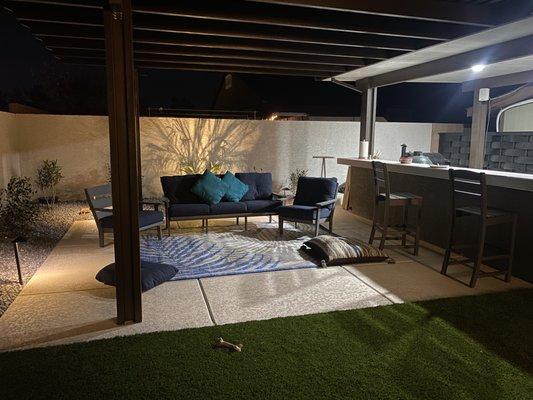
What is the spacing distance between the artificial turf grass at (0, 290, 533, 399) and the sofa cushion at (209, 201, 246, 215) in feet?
10.1

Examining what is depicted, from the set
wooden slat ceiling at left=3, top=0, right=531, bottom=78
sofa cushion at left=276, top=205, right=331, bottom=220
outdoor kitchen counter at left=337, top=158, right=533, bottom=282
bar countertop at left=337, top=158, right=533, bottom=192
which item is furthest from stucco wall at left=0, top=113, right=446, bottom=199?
sofa cushion at left=276, top=205, right=331, bottom=220

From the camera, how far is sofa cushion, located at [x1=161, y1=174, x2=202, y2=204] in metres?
6.43

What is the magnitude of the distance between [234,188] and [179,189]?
857 mm

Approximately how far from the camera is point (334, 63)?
6688mm

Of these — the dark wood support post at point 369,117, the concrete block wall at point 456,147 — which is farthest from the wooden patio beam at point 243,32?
the concrete block wall at point 456,147

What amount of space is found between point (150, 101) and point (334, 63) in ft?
46.3

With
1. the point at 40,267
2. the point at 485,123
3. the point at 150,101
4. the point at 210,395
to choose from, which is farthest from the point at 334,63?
the point at 150,101

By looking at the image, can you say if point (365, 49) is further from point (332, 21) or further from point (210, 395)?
point (210, 395)

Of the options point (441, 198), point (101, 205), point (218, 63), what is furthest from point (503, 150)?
point (101, 205)

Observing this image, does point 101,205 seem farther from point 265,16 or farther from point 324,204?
point 265,16

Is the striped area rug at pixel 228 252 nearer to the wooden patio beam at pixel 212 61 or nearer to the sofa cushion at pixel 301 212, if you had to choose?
the sofa cushion at pixel 301 212

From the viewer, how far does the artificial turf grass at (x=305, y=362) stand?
2391 mm

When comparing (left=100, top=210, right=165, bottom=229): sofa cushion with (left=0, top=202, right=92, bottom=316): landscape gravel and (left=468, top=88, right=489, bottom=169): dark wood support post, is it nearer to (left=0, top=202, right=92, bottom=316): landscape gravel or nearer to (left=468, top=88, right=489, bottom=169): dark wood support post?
(left=0, top=202, right=92, bottom=316): landscape gravel

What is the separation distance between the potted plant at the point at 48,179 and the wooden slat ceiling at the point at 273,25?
2.51 metres
